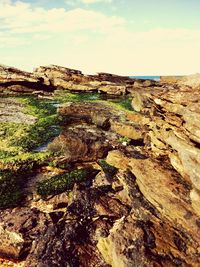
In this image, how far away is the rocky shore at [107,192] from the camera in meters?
14.0

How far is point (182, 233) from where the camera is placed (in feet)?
45.6

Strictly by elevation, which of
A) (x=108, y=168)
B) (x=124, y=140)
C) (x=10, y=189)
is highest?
(x=124, y=140)

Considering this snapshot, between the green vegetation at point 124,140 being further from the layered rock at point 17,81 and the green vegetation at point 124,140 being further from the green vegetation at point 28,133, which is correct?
the layered rock at point 17,81

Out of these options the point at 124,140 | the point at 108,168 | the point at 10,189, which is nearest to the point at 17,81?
the point at 124,140

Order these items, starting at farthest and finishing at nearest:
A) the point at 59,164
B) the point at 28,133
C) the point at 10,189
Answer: the point at 28,133, the point at 59,164, the point at 10,189

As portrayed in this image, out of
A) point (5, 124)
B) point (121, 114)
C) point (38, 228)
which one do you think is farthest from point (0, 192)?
point (121, 114)

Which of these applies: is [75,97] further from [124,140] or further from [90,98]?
[124,140]

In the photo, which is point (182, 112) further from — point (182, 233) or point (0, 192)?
point (0, 192)

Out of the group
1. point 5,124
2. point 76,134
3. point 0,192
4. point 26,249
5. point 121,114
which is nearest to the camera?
point 26,249

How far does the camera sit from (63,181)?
70.4 ft

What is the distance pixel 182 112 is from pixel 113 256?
349 inches

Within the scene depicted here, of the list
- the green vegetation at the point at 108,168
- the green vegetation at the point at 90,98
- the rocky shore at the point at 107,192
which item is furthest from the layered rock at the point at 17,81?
the green vegetation at the point at 108,168

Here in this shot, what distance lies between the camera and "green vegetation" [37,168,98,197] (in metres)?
20.7

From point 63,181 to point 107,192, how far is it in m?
3.59
